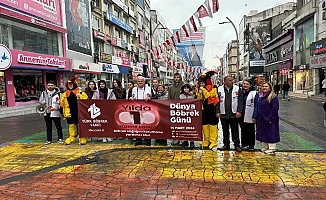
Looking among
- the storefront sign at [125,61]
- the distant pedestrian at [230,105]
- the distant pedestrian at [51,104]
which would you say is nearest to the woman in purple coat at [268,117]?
the distant pedestrian at [230,105]

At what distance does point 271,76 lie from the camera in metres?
41.2

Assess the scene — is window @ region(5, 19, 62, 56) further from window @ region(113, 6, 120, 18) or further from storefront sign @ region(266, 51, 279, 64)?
storefront sign @ region(266, 51, 279, 64)

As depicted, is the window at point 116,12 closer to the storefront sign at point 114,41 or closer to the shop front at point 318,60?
the storefront sign at point 114,41

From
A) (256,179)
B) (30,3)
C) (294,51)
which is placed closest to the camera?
(256,179)

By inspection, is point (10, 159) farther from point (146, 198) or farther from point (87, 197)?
point (146, 198)

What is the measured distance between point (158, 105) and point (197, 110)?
0.94 m

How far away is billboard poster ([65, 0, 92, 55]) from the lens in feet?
79.9

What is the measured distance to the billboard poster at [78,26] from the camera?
24.4 meters

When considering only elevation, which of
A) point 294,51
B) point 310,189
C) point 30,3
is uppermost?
point 30,3

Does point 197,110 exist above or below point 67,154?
above

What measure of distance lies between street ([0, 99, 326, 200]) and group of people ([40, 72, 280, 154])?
1.23ft

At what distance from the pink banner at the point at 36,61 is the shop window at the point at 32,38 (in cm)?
115

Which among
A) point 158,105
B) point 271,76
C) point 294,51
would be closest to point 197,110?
point 158,105

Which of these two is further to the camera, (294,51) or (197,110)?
(294,51)
